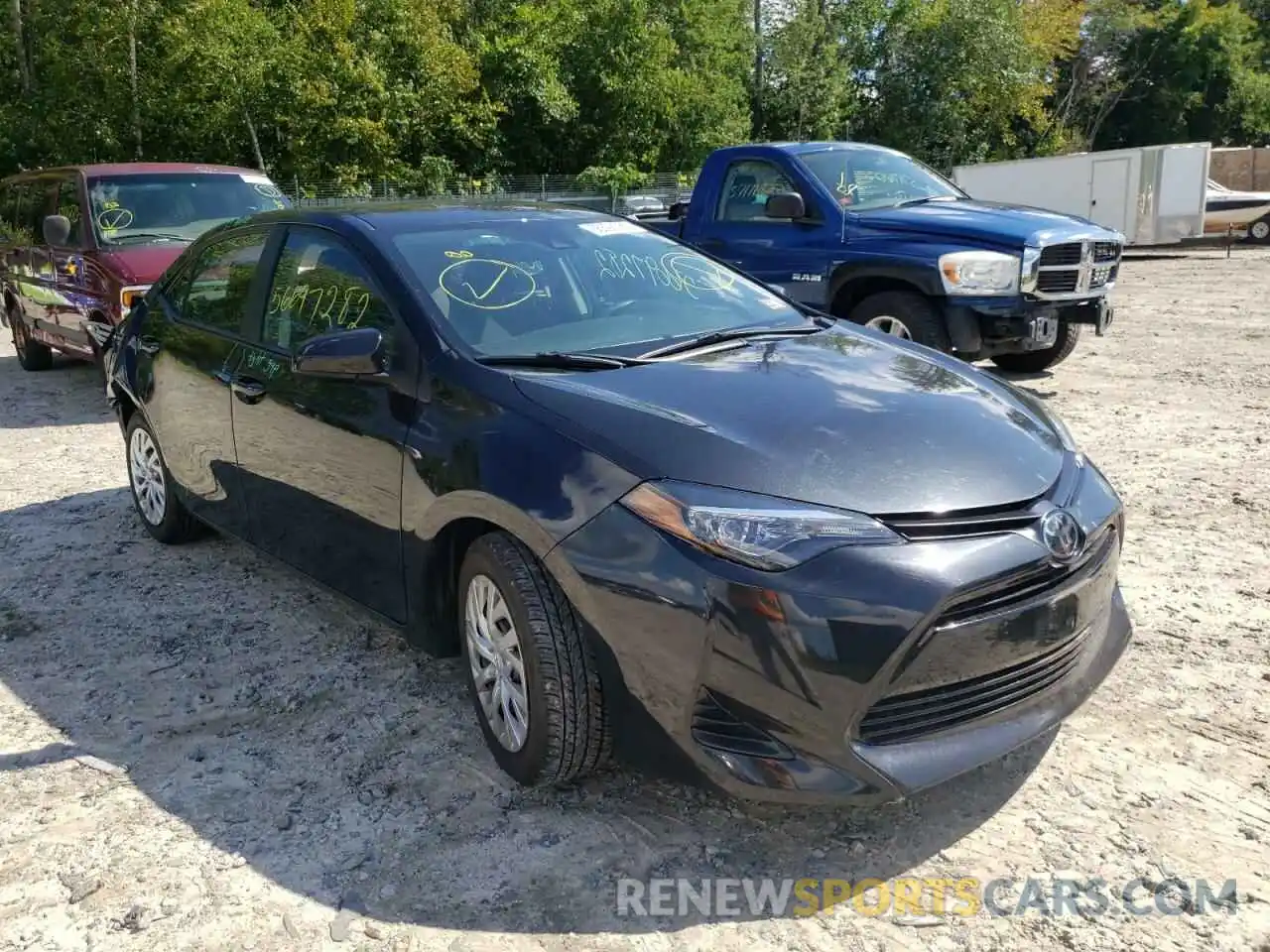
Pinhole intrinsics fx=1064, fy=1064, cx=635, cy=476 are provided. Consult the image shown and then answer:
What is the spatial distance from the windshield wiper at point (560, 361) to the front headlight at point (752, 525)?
0.72 metres

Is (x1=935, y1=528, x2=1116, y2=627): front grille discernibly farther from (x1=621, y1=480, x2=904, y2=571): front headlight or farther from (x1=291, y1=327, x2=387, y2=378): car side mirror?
(x1=291, y1=327, x2=387, y2=378): car side mirror

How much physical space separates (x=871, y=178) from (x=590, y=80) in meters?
22.1

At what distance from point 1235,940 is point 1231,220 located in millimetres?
23252

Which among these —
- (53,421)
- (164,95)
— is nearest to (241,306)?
(53,421)

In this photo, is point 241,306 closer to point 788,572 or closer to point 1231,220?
point 788,572

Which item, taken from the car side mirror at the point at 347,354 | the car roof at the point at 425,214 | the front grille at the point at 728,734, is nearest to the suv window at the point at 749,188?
the car roof at the point at 425,214

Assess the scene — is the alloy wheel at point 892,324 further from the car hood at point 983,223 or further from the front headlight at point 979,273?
the car hood at point 983,223

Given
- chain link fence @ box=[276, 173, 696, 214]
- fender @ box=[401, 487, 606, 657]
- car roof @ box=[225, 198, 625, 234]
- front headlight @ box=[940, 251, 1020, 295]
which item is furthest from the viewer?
chain link fence @ box=[276, 173, 696, 214]

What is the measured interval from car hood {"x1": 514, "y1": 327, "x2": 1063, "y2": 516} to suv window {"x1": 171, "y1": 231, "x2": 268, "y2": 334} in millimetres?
1767

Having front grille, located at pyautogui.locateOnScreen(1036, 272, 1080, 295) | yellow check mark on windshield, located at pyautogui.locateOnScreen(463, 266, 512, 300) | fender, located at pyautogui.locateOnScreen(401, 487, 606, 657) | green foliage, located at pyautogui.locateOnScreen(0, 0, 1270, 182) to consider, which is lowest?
fender, located at pyautogui.locateOnScreen(401, 487, 606, 657)

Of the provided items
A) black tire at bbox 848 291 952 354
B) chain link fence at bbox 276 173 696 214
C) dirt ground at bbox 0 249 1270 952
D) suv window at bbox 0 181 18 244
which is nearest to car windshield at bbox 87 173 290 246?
suv window at bbox 0 181 18 244

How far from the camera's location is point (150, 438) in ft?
16.4

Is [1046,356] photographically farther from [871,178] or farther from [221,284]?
[221,284]

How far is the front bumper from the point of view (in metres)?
2.35
